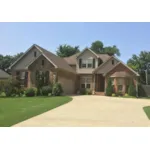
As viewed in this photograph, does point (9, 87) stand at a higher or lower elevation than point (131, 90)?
higher

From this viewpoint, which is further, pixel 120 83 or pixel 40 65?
pixel 120 83

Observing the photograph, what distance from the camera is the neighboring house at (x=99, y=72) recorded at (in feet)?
88.3

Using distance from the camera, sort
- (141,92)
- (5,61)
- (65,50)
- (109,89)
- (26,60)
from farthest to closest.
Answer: (5,61) < (65,50) < (26,60) < (141,92) < (109,89)

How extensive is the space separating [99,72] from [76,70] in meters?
3.56

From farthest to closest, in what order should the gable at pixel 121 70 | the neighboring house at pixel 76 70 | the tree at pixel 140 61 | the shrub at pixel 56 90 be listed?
1. the tree at pixel 140 61
2. the gable at pixel 121 70
3. the neighboring house at pixel 76 70
4. the shrub at pixel 56 90

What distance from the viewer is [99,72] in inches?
1153

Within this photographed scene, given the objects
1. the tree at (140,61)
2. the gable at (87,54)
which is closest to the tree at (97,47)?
the tree at (140,61)

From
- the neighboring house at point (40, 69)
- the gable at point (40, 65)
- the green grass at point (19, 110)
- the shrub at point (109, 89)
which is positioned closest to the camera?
the green grass at point (19, 110)

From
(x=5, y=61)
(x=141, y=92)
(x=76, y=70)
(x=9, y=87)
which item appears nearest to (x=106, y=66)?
(x=76, y=70)

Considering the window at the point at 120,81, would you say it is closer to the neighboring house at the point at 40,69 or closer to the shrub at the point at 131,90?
the shrub at the point at 131,90

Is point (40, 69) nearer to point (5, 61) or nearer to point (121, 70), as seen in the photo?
point (121, 70)

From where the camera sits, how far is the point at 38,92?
25016mm
